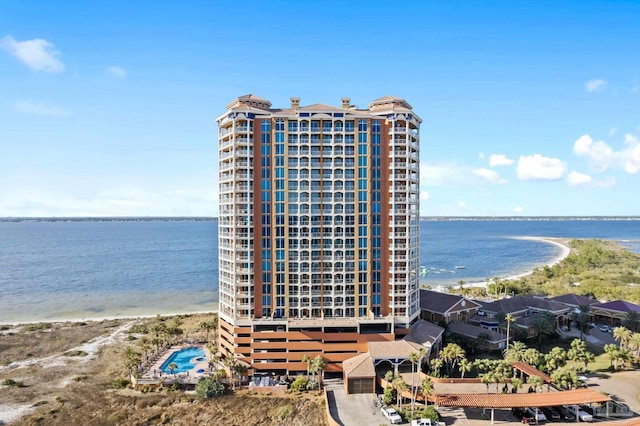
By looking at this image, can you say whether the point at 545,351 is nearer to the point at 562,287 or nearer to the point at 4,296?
the point at 562,287

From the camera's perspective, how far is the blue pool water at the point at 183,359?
6425 cm

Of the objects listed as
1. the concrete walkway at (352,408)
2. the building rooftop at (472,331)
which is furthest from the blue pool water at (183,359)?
the building rooftop at (472,331)

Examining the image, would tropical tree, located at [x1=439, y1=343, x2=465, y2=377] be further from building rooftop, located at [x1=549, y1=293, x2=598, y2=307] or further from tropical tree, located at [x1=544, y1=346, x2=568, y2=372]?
building rooftop, located at [x1=549, y1=293, x2=598, y2=307]

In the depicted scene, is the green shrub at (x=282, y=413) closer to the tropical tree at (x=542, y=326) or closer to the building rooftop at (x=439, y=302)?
the building rooftop at (x=439, y=302)

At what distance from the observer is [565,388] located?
5047 centimetres

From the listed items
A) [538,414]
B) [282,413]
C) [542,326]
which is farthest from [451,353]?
[542,326]

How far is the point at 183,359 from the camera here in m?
68.7

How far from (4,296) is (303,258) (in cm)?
11810

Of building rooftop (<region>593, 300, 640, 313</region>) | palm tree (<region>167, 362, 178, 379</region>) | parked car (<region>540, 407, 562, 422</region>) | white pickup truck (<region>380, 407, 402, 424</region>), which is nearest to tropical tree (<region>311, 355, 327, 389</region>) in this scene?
white pickup truck (<region>380, 407, 402, 424</region>)

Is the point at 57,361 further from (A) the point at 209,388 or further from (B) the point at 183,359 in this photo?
(A) the point at 209,388

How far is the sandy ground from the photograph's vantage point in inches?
2085

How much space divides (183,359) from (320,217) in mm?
34010

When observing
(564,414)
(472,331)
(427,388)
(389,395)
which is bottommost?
(564,414)

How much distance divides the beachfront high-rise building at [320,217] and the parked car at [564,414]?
71.5 ft
